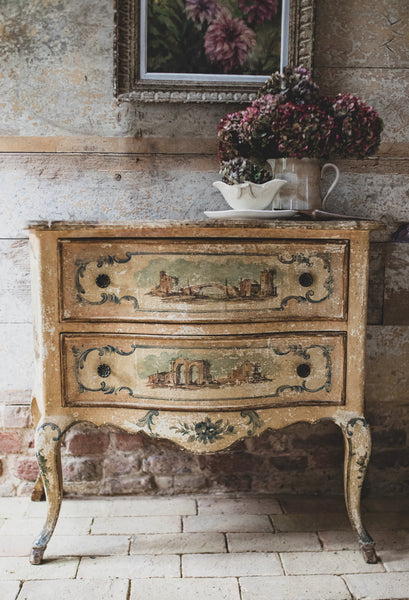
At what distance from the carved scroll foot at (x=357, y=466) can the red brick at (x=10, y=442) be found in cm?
135

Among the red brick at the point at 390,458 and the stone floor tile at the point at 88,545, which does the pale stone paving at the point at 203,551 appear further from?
the red brick at the point at 390,458

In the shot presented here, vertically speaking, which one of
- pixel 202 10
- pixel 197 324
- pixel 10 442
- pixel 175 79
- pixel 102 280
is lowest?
pixel 10 442

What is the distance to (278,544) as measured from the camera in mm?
1867

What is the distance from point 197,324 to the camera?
5.13 ft

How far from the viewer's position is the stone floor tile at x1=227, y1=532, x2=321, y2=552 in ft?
6.03

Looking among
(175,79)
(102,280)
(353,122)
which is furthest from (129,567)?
(175,79)

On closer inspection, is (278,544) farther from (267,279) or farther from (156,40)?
(156,40)

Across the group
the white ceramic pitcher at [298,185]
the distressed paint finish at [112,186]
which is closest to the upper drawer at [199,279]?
the white ceramic pitcher at [298,185]

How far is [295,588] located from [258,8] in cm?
212

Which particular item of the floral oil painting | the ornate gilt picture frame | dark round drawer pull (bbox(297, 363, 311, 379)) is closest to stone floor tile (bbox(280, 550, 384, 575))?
dark round drawer pull (bbox(297, 363, 311, 379))

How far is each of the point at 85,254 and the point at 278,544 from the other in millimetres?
1226

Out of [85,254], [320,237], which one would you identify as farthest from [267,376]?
[85,254]

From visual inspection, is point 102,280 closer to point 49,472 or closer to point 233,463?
point 49,472

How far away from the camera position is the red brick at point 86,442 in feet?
7.28
